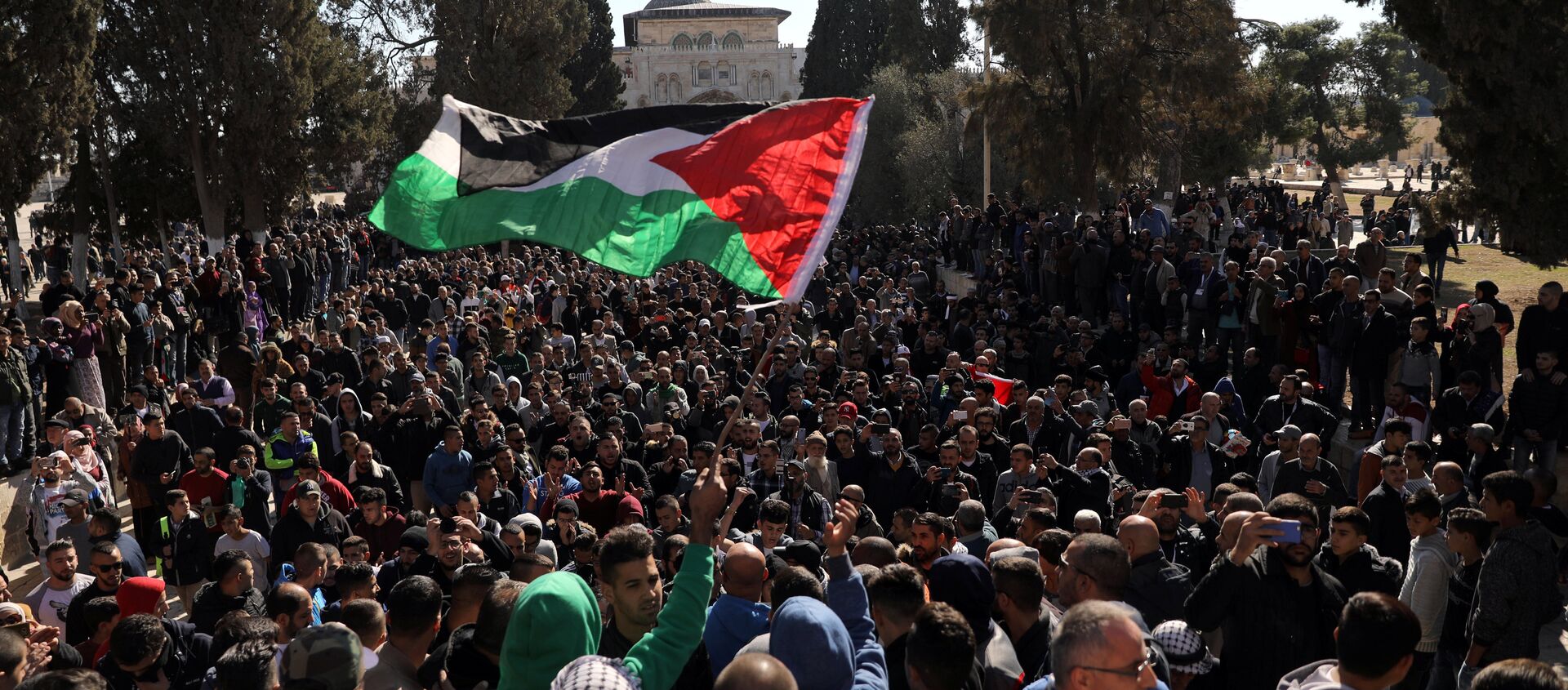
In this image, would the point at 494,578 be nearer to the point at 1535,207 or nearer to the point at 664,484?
the point at 664,484

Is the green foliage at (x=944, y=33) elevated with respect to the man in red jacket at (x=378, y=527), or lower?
elevated

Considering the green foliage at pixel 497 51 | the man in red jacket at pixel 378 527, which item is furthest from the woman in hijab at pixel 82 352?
the green foliage at pixel 497 51

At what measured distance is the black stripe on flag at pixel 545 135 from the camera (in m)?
6.21

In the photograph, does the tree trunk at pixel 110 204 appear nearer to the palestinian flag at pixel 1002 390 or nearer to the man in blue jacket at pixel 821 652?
the palestinian flag at pixel 1002 390

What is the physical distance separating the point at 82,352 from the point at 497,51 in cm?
2875

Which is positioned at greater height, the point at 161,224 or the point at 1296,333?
the point at 1296,333

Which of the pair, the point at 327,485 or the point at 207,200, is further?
the point at 207,200


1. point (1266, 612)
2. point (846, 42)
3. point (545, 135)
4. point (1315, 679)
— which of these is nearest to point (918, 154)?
point (846, 42)

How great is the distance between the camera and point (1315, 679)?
3891 millimetres

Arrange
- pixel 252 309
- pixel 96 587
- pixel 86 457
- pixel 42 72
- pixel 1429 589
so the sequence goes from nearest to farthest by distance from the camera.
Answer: pixel 1429 589 → pixel 96 587 → pixel 86 457 → pixel 252 309 → pixel 42 72

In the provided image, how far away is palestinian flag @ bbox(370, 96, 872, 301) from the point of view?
19.7ft

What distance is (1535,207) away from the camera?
42.4 ft

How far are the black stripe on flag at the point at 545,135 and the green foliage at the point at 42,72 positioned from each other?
50.3 feet

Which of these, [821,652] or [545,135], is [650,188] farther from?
[821,652]
